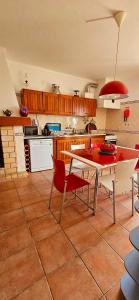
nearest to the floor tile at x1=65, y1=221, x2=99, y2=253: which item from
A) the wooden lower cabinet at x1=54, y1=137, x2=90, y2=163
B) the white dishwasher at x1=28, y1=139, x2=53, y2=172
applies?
the white dishwasher at x1=28, y1=139, x2=53, y2=172

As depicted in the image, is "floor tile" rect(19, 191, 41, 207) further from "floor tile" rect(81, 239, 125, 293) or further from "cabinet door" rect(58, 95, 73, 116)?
"cabinet door" rect(58, 95, 73, 116)

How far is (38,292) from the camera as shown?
104 cm

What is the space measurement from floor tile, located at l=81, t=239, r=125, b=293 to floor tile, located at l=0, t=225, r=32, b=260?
2.04ft

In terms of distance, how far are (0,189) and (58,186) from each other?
4.71 ft

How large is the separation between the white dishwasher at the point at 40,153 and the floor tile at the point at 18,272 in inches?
84.8

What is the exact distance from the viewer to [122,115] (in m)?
4.56

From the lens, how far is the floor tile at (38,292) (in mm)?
1006

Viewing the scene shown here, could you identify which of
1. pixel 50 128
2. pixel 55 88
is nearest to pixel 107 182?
pixel 50 128

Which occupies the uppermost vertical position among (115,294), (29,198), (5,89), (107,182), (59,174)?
(5,89)

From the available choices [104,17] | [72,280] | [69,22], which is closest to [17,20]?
[69,22]

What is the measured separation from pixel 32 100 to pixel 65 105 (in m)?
0.93

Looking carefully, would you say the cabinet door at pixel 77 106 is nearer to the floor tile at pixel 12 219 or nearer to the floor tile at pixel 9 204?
the floor tile at pixel 9 204

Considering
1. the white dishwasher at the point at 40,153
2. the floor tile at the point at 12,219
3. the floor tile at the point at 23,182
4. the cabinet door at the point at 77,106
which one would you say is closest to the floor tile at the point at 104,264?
the floor tile at the point at 12,219

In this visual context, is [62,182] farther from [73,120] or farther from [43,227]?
[73,120]
